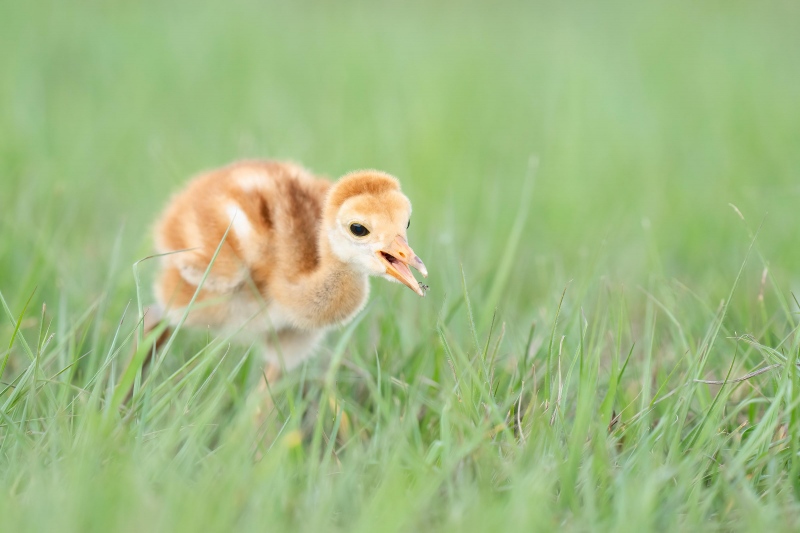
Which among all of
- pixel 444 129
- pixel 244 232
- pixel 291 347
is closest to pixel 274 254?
pixel 244 232

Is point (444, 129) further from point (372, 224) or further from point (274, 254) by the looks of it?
point (372, 224)

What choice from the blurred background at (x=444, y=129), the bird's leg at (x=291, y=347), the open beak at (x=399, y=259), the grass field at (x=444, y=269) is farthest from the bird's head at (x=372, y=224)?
the blurred background at (x=444, y=129)

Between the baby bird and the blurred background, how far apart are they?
0.24m

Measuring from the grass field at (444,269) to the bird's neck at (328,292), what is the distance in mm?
101

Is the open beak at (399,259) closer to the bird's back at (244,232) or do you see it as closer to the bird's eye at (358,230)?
the bird's eye at (358,230)

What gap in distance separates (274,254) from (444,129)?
86.4 inches

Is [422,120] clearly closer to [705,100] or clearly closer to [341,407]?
[705,100]

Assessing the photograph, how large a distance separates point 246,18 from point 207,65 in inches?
38.7

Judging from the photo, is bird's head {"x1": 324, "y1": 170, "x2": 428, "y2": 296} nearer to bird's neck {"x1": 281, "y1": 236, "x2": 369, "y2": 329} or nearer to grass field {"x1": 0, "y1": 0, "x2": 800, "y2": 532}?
bird's neck {"x1": 281, "y1": 236, "x2": 369, "y2": 329}

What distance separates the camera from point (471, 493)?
169 cm

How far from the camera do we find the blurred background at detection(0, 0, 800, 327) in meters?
3.24

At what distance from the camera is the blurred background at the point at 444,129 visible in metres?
3.24

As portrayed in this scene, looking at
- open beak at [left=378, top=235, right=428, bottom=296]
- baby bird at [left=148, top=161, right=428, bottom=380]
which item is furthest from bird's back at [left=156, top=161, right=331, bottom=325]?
open beak at [left=378, top=235, right=428, bottom=296]

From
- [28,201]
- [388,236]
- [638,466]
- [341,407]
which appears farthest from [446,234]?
[28,201]
